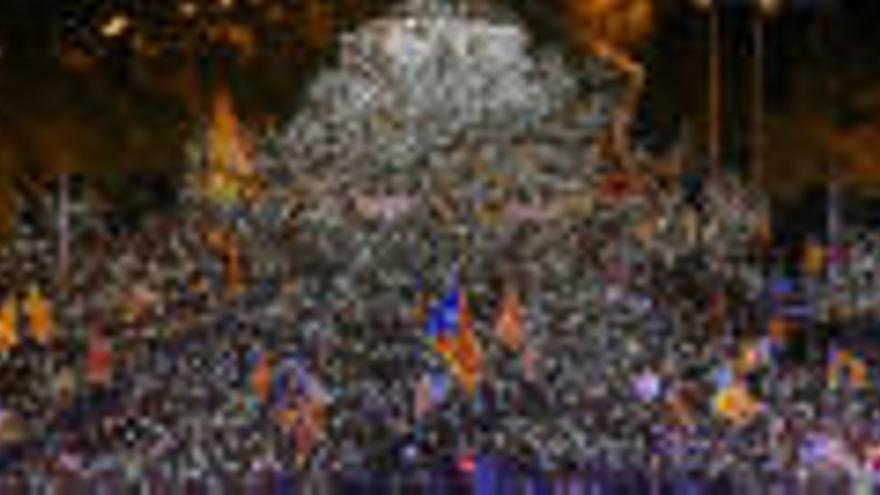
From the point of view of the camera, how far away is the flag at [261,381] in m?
4.93

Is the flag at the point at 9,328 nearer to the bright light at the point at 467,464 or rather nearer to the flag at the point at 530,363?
the bright light at the point at 467,464

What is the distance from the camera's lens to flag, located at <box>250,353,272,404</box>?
493 cm

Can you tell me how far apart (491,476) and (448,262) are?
65 cm

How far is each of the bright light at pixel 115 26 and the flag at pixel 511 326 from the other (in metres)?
Result: 1.39

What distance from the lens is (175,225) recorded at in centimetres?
496

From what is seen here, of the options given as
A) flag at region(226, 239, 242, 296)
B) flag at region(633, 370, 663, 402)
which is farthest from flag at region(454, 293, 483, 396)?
flag at region(226, 239, 242, 296)

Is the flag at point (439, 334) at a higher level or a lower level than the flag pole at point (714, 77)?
lower

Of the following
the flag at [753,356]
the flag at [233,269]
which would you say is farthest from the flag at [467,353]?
the flag at [753,356]

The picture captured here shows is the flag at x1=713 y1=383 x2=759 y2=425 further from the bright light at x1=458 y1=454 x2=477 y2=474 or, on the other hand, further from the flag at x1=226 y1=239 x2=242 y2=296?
the flag at x1=226 y1=239 x2=242 y2=296

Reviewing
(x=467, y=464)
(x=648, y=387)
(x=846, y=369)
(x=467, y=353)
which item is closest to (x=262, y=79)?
(x=467, y=353)

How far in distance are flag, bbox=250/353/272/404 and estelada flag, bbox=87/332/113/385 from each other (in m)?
0.41

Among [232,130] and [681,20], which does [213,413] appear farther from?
[681,20]

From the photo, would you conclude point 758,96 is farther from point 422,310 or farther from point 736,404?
point 422,310

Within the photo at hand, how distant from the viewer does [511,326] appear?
4938mm
